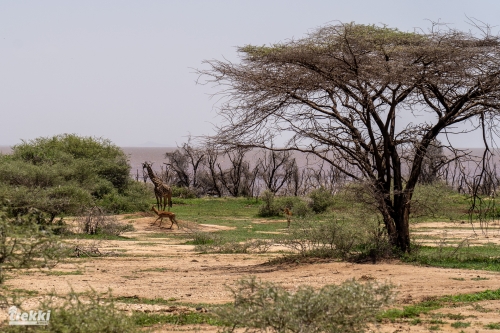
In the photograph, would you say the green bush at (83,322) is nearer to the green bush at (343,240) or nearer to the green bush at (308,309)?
the green bush at (308,309)

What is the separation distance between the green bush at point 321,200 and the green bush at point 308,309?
28.6 meters

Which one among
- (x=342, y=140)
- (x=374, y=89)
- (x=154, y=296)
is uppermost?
(x=374, y=89)

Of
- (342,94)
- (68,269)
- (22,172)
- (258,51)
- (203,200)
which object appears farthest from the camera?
(203,200)

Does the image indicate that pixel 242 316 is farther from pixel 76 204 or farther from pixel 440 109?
pixel 76 204

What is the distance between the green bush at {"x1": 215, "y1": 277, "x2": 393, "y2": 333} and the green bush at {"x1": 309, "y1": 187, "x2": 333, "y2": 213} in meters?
28.6

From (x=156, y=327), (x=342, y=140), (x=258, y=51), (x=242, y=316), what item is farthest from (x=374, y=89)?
(x=242, y=316)

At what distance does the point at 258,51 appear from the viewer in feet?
51.9

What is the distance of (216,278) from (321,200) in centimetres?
2216

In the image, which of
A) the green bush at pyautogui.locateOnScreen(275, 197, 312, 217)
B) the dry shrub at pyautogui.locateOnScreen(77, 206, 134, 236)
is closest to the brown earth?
the dry shrub at pyautogui.locateOnScreen(77, 206, 134, 236)

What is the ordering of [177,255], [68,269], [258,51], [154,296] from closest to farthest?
[154,296], [68,269], [258,51], [177,255]

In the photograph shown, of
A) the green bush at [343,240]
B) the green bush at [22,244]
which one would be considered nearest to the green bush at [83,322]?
the green bush at [22,244]

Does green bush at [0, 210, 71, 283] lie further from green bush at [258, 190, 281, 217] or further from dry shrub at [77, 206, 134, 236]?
green bush at [258, 190, 281, 217]

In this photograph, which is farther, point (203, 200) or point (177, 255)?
point (203, 200)

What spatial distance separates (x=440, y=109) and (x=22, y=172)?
738 inches
